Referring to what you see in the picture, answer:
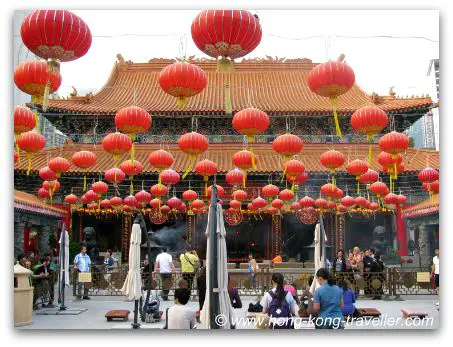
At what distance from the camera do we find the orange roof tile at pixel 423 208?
10.7m

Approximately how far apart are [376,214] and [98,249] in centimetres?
798

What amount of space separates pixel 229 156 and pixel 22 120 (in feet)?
30.6

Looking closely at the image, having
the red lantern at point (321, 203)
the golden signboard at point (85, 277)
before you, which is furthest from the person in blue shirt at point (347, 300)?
the red lantern at point (321, 203)

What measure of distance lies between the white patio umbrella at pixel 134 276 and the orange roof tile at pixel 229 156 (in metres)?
6.47

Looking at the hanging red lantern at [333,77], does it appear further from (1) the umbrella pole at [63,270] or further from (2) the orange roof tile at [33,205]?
(2) the orange roof tile at [33,205]

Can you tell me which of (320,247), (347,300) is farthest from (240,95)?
(347,300)

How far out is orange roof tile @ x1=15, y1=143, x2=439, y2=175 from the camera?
1386 centimetres

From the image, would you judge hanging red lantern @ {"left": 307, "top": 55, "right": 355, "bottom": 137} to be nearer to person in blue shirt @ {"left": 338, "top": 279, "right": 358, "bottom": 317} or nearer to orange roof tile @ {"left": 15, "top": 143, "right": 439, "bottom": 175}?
person in blue shirt @ {"left": 338, "top": 279, "right": 358, "bottom": 317}

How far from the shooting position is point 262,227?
1617 centimetres

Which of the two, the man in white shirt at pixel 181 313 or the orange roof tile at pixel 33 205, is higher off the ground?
the orange roof tile at pixel 33 205

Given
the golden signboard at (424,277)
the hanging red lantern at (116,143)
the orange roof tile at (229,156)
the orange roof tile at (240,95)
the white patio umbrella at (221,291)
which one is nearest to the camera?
the white patio umbrella at (221,291)

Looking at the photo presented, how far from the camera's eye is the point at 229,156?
15.0 meters

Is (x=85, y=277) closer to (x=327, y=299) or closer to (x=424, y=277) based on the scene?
(x=424, y=277)

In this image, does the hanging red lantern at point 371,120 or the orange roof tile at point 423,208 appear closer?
the hanging red lantern at point 371,120
